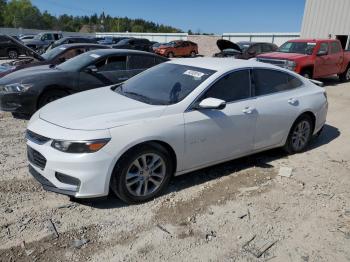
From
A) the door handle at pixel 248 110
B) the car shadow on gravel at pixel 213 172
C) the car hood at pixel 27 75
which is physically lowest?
the car shadow on gravel at pixel 213 172

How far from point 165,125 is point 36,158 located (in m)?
Result: 1.41

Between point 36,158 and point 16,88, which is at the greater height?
point 16,88

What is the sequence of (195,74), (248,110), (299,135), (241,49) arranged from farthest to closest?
(241,49)
(299,135)
(248,110)
(195,74)

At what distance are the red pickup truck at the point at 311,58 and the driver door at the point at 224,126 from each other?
25.1 ft

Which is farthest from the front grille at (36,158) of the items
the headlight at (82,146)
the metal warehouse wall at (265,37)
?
the metal warehouse wall at (265,37)

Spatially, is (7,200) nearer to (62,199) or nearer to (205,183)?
(62,199)

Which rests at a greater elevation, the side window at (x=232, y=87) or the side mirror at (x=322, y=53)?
the side mirror at (x=322, y=53)

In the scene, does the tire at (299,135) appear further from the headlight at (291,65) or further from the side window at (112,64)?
the headlight at (291,65)

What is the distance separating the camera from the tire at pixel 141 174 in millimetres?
3756

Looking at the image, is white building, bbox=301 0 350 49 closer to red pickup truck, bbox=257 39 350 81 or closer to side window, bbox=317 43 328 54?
red pickup truck, bbox=257 39 350 81

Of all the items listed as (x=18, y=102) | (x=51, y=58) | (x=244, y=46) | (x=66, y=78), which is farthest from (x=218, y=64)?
(x=244, y=46)

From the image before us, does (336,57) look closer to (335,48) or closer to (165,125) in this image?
(335,48)

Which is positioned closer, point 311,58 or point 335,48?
point 311,58

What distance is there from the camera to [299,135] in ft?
19.0
